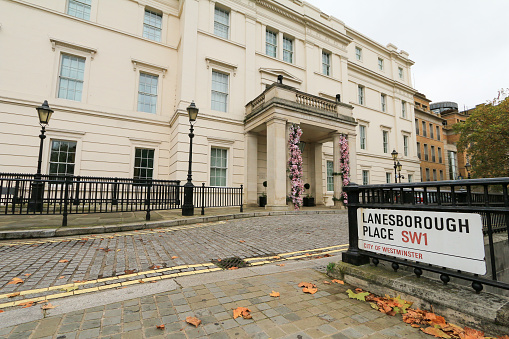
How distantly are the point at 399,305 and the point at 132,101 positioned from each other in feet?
51.3

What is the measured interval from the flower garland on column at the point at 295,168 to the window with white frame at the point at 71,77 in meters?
12.0

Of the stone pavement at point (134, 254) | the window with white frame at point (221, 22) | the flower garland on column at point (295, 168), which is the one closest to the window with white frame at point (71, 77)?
the window with white frame at point (221, 22)

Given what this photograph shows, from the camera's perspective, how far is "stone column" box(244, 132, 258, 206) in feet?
47.9

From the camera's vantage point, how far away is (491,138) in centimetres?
1828

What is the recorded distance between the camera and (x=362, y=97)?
24250mm

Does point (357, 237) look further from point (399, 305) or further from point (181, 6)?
point (181, 6)

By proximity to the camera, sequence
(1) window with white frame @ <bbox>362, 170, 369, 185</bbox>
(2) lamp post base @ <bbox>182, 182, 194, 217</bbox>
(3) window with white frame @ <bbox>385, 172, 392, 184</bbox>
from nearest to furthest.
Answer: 1. (2) lamp post base @ <bbox>182, 182, 194, 217</bbox>
2. (1) window with white frame @ <bbox>362, 170, 369, 185</bbox>
3. (3) window with white frame @ <bbox>385, 172, 392, 184</bbox>

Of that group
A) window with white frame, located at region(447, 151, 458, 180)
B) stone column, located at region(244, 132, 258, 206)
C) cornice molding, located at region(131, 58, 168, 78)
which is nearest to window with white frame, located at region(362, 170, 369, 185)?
Answer: stone column, located at region(244, 132, 258, 206)

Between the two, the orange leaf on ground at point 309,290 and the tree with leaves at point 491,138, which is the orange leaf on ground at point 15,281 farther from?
the tree with leaves at point 491,138

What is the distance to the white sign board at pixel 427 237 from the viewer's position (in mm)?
2025

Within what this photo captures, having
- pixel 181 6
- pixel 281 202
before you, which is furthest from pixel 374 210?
pixel 181 6

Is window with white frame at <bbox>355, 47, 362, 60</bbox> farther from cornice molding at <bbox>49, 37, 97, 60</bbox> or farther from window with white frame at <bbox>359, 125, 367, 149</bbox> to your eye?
cornice molding at <bbox>49, 37, 97, 60</bbox>

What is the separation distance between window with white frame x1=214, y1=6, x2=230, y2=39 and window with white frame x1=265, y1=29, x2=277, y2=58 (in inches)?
125

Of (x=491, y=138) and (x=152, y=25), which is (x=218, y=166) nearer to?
(x=152, y=25)
